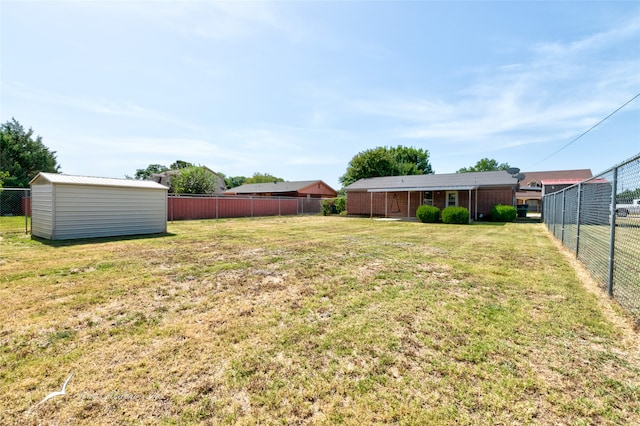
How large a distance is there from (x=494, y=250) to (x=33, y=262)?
10906 millimetres

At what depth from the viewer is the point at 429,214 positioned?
17.0m

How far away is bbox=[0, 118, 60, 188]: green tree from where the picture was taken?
1034 inches

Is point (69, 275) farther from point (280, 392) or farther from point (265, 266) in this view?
point (280, 392)

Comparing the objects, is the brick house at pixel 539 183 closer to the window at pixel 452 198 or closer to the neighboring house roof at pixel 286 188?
the window at pixel 452 198

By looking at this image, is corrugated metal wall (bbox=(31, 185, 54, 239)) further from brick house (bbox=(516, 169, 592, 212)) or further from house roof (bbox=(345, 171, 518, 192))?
brick house (bbox=(516, 169, 592, 212))

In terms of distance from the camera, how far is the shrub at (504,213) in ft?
55.8

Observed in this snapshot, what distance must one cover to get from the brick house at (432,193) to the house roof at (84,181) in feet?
50.2

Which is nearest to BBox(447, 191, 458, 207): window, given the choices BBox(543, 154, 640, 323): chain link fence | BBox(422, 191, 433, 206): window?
BBox(422, 191, 433, 206): window

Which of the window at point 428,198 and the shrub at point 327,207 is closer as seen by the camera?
the window at point 428,198

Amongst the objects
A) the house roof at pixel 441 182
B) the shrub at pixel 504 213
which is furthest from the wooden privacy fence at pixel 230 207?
the shrub at pixel 504 213

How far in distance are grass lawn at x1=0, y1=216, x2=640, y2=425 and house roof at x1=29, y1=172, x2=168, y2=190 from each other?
507cm

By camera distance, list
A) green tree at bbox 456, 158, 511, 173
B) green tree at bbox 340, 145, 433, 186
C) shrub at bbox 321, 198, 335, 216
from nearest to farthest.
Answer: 1. shrub at bbox 321, 198, 335, 216
2. green tree at bbox 340, 145, 433, 186
3. green tree at bbox 456, 158, 511, 173

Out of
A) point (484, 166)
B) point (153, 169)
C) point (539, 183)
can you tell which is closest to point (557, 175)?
point (539, 183)

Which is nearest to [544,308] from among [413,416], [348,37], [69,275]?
[413,416]
